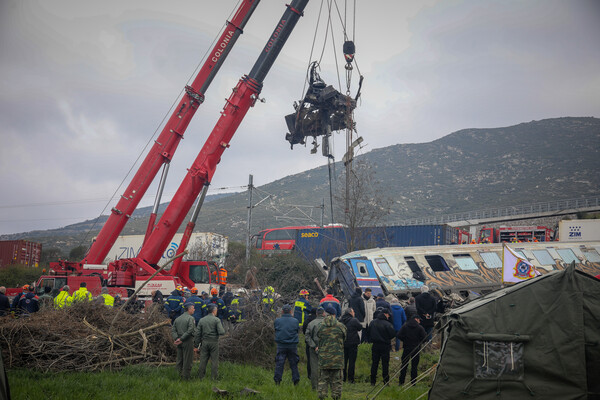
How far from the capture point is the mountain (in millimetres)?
108644

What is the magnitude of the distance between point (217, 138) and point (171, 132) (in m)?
1.93

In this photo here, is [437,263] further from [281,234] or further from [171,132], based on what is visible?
[281,234]

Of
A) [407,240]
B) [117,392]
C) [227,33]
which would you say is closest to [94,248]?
[227,33]

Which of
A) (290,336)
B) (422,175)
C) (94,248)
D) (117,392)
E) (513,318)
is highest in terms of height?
(422,175)

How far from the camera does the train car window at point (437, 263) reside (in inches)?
870

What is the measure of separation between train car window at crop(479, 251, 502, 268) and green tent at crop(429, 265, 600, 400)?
15751 millimetres

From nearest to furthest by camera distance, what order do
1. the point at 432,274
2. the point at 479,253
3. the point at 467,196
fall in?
the point at 432,274 → the point at 479,253 → the point at 467,196

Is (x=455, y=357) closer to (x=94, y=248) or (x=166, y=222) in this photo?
(x=166, y=222)

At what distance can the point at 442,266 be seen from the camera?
22.2m

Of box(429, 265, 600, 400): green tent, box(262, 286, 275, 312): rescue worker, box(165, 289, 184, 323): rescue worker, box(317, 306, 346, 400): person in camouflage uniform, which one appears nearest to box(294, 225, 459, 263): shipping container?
box(262, 286, 275, 312): rescue worker

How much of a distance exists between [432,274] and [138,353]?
13922mm

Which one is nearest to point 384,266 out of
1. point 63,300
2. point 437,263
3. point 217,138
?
point 437,263

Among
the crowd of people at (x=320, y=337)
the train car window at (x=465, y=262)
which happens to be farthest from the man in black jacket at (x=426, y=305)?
the train car window at (x=465, y=262)

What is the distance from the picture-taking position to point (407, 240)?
112 ft
